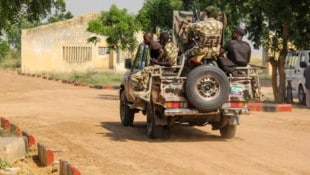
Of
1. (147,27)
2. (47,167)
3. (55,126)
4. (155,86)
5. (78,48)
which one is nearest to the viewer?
(47,167)

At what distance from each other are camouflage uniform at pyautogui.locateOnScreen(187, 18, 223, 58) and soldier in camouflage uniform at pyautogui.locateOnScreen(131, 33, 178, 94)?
468 millimetres

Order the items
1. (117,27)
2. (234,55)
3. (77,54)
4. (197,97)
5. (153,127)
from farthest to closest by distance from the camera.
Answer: (77,54)
(117,27)
(234,55)
(153,127)
(197,97)

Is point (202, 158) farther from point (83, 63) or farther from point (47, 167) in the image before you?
point (83, 63)

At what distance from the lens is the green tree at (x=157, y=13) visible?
120 ft

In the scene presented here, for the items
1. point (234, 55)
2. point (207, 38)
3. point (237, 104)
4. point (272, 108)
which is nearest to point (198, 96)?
point (237, 104)

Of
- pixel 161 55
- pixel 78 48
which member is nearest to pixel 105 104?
pixel 161 55

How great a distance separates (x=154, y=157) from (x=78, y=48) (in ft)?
146

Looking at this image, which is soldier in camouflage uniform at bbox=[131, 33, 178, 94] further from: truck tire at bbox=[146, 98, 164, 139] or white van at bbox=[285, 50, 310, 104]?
white van at bbox=[285, 50, 310, 104]

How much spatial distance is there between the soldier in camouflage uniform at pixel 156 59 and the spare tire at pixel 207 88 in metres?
0.89

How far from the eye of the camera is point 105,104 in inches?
848

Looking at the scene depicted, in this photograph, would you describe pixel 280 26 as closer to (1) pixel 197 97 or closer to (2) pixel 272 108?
(2) pixel 272 108

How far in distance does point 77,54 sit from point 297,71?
33062 millimetres

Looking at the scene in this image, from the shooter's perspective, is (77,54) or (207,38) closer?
(207,38)

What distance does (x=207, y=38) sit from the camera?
11.7 meters
